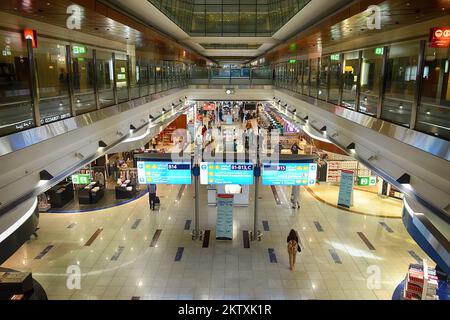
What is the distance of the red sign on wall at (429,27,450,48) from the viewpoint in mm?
4236

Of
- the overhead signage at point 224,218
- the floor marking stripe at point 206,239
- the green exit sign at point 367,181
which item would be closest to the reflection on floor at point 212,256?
the floor marking stripe at point 206,239

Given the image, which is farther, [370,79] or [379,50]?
[370,79]

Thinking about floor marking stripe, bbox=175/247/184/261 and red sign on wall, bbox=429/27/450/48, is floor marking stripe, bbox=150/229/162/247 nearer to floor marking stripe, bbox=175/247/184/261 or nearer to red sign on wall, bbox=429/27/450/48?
floor marking stripe, bbox=175/247/184/261

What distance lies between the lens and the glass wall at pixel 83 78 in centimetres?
684

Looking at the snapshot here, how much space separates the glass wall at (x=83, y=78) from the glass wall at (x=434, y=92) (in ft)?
19.1

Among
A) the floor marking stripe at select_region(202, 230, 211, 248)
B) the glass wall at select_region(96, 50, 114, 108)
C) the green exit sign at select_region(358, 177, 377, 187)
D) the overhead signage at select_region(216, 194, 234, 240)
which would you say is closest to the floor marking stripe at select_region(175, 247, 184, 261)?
the floor marking stripe at select_region(202, 230, 211, 248)

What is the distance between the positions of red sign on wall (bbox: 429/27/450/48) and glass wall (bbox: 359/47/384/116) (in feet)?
6.70

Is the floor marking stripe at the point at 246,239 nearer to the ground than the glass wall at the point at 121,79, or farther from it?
nearer to the ground

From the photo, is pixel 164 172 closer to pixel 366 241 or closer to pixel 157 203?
pixel 157 203

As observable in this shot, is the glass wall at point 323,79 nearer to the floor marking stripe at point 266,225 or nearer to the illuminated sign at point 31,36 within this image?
the floor marking stripe at point 266,225

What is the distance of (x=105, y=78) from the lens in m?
8.55

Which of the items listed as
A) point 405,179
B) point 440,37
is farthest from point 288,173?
point 440,37

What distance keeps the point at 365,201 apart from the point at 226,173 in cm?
733
